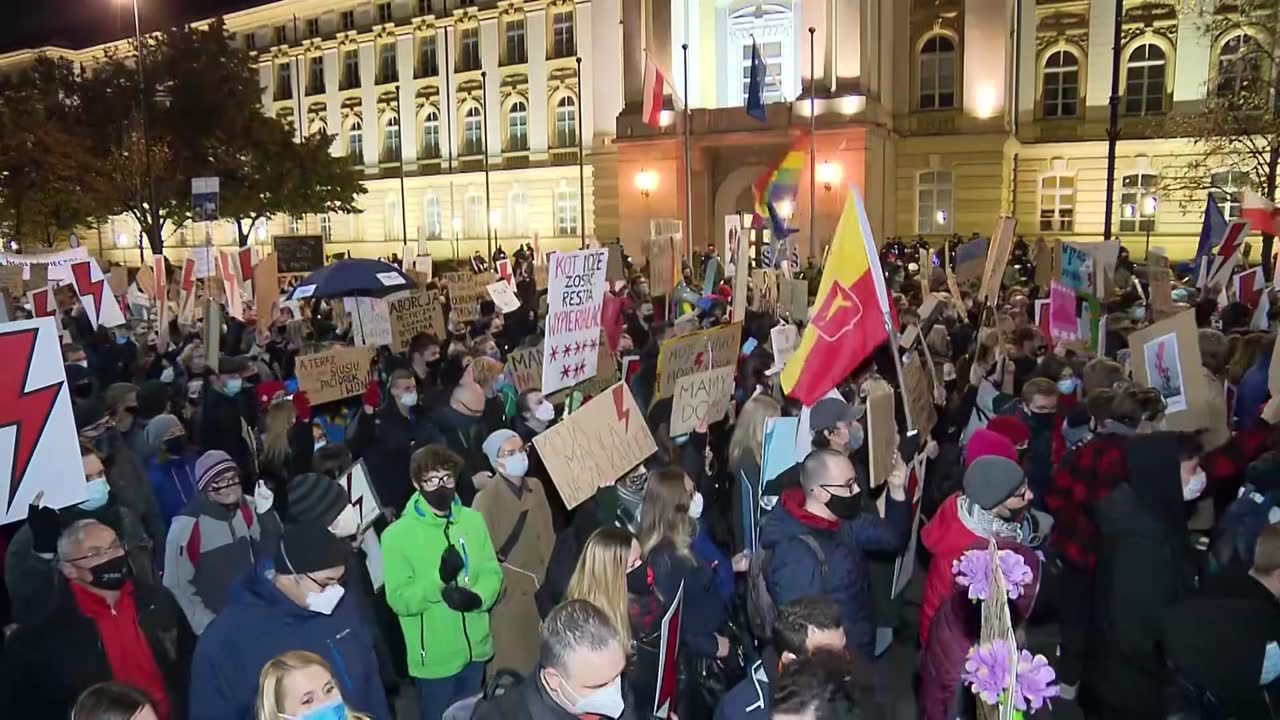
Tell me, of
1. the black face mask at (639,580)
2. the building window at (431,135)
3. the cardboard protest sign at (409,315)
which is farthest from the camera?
the building window at (431,135)

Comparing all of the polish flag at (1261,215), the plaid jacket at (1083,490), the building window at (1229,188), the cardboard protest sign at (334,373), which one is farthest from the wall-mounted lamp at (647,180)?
the plaid jacket at (1083,490)

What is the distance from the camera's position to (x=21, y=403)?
4281mm

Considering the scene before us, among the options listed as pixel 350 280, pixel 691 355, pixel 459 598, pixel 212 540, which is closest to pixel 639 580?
pixel 459 598

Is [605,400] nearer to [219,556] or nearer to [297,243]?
[219,556]

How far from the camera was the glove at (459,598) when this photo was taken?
4.29 meters

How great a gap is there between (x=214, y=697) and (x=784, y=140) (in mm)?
29166

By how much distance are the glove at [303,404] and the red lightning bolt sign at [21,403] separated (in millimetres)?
3481

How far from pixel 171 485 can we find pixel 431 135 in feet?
144

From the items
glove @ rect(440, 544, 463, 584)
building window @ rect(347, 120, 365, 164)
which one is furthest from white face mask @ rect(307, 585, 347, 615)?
building window @ rect(347, 120, 365, 164)

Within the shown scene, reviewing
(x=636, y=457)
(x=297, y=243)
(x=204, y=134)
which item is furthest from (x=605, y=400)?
(x=204, y=134)

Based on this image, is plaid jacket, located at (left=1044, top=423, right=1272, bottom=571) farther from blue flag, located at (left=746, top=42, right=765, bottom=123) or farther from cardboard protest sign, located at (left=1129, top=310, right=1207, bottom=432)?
blue flag, located at (left=746, top=42, right=765, bottom=123)

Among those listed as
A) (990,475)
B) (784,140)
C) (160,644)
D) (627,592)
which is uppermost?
(784,140)

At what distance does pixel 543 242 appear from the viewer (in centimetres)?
4306

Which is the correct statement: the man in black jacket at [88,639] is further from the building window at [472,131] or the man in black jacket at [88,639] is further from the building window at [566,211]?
the building window at [472,131]
